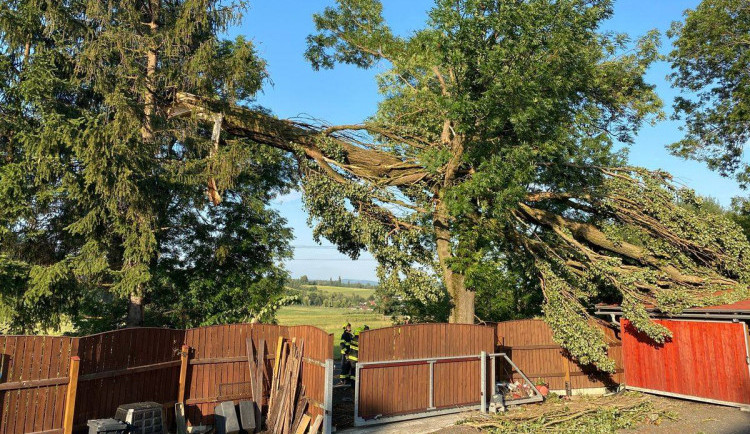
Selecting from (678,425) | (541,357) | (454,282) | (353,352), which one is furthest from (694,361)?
(353,352)

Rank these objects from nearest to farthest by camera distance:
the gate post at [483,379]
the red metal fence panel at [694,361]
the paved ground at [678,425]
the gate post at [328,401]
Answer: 1. the gate post at [328,401]
2. the paved ground at [678,425]
3. the gate post at [483,379]
4. the red metal fence panel at [694,361]

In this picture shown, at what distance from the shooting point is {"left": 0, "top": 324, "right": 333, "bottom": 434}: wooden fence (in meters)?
7.32

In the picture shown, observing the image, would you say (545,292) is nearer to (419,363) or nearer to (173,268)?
(419,363)

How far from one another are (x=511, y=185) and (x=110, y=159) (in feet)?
31.6

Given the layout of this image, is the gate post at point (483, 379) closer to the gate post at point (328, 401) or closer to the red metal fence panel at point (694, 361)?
the gate post at point (328, 401)

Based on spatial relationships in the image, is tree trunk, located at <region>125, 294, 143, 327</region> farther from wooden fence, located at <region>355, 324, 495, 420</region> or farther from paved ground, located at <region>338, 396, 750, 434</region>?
paved ground, located at <region>338, 396, 750, 434</region>

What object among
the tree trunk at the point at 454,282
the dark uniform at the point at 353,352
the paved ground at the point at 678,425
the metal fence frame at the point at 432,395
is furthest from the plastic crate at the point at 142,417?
the tree trunk at the point at 454,282

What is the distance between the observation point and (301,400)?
10539mm

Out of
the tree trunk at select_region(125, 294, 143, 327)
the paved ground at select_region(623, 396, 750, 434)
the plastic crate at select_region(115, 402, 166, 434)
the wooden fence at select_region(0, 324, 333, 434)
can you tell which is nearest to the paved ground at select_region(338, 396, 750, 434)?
the paved ground at select_region(623, 396, 750, 434)

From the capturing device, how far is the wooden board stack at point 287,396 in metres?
10.1

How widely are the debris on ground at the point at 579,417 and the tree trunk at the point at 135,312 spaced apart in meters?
8.95

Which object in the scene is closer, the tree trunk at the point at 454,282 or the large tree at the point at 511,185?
the large tree at the point at 511,185

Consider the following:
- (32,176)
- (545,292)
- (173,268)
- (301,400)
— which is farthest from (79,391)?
(545,292)

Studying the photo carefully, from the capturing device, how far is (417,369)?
11.6 meters
